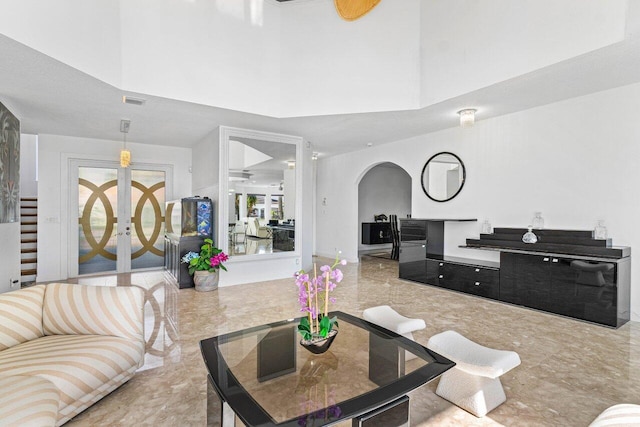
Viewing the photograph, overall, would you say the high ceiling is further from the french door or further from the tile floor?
the tile floor

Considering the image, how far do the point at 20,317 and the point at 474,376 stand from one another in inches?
125

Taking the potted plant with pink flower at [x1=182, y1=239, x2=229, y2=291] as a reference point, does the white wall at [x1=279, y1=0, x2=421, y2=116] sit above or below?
above

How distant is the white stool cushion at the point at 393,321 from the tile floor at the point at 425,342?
0.44 m

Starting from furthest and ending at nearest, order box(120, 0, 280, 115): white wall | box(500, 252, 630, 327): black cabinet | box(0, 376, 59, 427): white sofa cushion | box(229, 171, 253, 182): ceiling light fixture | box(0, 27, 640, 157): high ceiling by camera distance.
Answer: box(229, 171, 253, 182): ceiling light fixture, box(120, 0, 280, 115): white wall, box(500, 252, 630, 327): black cabinet, box(0, 27, 640, 157): high ceiling, box(0, 376, 59, 427): white sofa cushion

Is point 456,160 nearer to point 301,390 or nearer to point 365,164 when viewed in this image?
point 365,164

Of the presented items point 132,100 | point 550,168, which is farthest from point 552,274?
point 132,100

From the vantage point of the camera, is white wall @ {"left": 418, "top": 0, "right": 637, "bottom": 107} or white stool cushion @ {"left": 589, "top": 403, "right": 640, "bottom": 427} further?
white wall @ {"left": 418, "top": 0, "right": 637, "bottom": 107}

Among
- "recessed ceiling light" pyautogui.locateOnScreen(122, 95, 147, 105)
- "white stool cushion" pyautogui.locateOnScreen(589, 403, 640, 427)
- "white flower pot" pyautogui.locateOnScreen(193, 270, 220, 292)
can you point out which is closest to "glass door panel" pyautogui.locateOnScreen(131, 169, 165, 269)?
"white flower pot" pyautogui.locateOnScreen(193, 270, 220, 292)

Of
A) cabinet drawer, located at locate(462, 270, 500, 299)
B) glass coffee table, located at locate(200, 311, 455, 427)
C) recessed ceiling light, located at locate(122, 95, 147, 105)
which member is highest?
recessed ceiling light, located at locate(122, 95, 147, 105)

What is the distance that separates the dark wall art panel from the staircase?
2.24 m

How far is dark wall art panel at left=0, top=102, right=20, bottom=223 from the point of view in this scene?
3.77 metres

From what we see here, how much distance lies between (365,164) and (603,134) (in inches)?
170

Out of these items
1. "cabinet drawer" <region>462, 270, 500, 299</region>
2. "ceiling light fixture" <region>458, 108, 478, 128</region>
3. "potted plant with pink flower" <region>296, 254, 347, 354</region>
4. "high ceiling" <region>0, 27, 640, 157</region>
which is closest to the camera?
"potted plant with pink flower" <region>296, 254, 347, 354</region>

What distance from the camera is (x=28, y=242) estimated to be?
240 inches
